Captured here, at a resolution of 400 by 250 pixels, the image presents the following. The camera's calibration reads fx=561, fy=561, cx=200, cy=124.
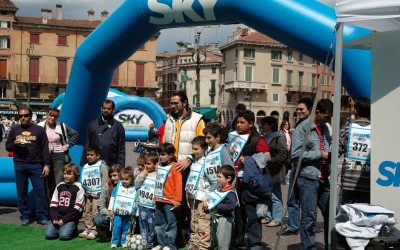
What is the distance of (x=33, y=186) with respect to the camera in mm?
8086

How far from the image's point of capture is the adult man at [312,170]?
5.84m

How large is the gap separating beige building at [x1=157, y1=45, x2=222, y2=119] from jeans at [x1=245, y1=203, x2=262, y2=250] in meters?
57.1

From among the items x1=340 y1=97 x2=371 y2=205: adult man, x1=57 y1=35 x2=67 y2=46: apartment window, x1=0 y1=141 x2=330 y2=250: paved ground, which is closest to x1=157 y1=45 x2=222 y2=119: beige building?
x1=57 y1=35 x2=67 y2=46: apartment window

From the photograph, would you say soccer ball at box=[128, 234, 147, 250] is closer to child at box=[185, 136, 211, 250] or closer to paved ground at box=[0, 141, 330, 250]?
child at box=[185, 136, 211, 250]

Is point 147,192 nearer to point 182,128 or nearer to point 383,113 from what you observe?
point 182,128

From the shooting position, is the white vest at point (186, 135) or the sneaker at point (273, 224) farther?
the sneaker at point (273, 224)

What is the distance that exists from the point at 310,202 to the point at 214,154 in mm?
1159

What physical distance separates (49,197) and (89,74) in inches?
82.1

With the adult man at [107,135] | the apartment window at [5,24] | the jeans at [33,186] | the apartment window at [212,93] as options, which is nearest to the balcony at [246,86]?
the apartment window at [212,93]

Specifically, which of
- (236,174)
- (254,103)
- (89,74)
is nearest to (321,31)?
(236,174)

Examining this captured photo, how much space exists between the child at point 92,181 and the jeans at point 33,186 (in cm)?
101

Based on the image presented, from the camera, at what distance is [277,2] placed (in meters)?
6.86

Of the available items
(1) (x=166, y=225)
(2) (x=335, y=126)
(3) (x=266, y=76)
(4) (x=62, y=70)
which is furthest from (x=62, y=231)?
(3) (x=266, y=76)

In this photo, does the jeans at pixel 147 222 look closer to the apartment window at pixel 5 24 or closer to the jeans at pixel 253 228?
the jeans at pixel 253 228
